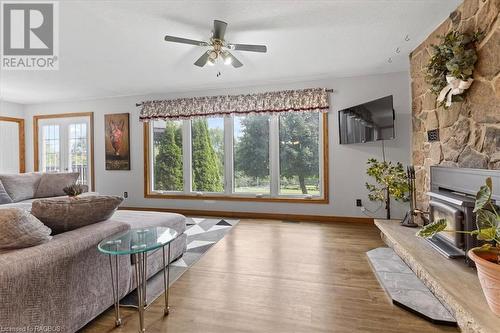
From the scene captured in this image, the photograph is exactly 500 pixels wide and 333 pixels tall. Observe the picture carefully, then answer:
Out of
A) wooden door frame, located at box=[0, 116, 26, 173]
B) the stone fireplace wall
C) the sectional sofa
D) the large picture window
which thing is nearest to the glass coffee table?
the sectional sofa

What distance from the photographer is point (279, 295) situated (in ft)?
6.40

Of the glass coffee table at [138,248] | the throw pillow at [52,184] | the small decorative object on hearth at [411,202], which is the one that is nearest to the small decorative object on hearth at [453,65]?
the small decorative object on hearth at [411,202]

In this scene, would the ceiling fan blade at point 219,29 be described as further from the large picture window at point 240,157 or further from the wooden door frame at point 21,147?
the wooden door frame at point 21,147

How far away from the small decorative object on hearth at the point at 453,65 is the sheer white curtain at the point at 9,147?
25.9 feet

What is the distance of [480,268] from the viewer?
1.31 m

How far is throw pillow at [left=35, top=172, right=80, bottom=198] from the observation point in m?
3.82

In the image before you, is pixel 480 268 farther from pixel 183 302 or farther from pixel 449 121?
pixel 183 302

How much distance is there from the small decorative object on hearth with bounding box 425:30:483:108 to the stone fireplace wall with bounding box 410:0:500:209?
67 mm

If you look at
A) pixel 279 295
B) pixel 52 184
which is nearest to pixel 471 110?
pixel 279 295

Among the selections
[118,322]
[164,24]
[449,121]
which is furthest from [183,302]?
[449,121]

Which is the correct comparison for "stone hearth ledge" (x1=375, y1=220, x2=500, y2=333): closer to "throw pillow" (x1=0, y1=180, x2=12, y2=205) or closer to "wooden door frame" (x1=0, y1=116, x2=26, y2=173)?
"throw pillow" (x1=0, y1=180, x2=12, y2=205)

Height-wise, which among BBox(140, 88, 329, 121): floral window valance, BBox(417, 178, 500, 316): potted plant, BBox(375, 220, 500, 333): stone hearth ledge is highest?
BBox(140, 88, 329, 121): floral window valance

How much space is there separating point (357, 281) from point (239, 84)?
3588mm

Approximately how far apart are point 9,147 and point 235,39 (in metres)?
6.03
